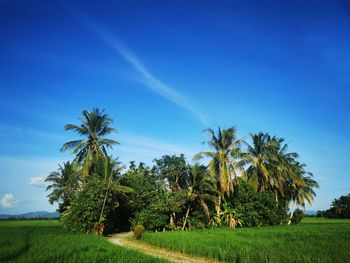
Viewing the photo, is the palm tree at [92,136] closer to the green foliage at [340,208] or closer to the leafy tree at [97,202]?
the leafy tree at [97,202]

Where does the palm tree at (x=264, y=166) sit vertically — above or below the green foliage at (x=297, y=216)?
above

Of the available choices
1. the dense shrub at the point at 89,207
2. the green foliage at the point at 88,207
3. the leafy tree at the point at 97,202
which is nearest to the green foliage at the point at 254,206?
the leafy tree at the point at 97,202

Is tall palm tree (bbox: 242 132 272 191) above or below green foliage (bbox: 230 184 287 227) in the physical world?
above

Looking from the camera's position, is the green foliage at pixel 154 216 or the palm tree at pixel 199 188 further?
the palm tree at pixel 199 188

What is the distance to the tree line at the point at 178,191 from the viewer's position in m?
27.9

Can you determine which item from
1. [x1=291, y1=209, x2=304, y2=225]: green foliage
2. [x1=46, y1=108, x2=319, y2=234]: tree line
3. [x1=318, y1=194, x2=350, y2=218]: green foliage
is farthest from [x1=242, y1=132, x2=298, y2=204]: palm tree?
[x1=318, y1=194, x2=350, y2=218]: green foliage

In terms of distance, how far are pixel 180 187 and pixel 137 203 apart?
Result: 7245 mm

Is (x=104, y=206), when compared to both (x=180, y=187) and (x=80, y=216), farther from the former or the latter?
(x=180, y=187)

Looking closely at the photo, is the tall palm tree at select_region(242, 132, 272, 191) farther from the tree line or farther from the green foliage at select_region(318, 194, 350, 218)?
the green foliage at select_region(318, 194, 350, 218)

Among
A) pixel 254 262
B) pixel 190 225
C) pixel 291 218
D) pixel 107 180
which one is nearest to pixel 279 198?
pixel 291 218

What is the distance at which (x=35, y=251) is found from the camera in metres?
12.7

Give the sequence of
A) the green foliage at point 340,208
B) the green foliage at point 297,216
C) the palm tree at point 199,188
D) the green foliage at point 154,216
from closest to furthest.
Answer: the green foliage at point 154,216 < the palm tree at point 199,188 < the green foliage at point 297,216 < the green foliage at point 340,208

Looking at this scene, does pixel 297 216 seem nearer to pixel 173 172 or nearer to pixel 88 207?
pixel 173 172

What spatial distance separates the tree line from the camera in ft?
91.6
